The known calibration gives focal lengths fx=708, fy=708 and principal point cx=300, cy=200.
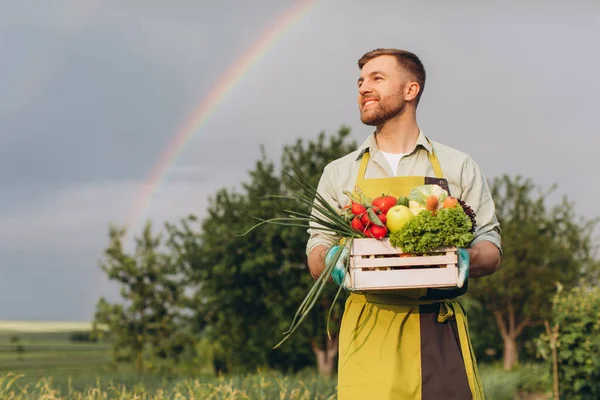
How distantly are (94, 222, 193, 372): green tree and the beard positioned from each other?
49.3 feet

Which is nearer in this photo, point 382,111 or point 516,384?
point 382,111

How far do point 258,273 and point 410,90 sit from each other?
14505mm

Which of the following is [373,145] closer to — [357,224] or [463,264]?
[357,224]

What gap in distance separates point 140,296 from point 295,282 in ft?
13.2

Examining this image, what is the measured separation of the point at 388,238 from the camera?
9.76ft

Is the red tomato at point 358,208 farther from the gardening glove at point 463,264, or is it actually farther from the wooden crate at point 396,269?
the gardening glove at point 463,264

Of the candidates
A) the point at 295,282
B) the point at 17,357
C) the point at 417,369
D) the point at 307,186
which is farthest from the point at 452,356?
the point at 17,357

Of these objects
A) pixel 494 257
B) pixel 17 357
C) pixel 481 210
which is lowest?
pixel 17 357

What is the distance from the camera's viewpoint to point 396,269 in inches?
116

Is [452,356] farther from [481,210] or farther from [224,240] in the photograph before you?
[224,240]

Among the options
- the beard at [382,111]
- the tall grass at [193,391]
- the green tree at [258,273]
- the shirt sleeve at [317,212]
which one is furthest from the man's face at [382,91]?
the green tree at [258,273]

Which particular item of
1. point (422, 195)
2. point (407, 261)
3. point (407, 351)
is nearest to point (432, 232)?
point (407, 261)

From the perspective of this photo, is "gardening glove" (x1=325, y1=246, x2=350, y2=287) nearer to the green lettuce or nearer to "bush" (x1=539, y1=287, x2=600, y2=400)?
the green lettuce

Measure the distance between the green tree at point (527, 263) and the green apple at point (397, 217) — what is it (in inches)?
812
